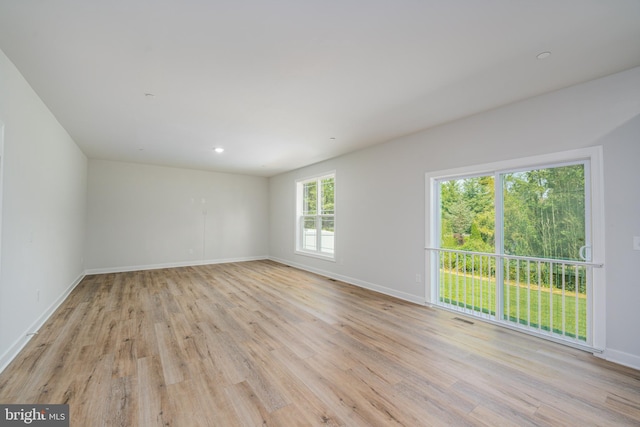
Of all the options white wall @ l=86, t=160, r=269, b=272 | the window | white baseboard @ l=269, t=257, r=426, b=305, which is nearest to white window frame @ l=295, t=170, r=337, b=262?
the window

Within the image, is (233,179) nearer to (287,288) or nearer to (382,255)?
(287,288)

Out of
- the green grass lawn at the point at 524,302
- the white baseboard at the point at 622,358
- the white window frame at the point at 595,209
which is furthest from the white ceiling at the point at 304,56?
the white baseboard at the point at 622,358

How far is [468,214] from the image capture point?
11.8 ft

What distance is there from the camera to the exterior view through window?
2.72 metres

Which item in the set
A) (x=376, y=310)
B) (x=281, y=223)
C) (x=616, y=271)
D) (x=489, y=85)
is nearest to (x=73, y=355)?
(x=376, y=310)

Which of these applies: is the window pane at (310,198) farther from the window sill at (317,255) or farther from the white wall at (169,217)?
the white wall at (169,217)

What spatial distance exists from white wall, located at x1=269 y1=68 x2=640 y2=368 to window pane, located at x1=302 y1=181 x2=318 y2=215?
0.37m

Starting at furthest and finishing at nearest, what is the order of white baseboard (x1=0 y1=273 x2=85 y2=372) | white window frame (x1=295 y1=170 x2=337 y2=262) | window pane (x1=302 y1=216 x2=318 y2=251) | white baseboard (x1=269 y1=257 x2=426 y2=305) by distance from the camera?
window pane (x1=302 y1=216 x2=318 y2=251)
white window frame (x1=295 y1=170 x2=337 y2=262)
white baseboard (x1=269 y1=257 x2=426 y2=305)
white baseboard (x1=0 y1=273 x2=85 y2=372)

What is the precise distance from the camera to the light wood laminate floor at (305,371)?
1.73 meters

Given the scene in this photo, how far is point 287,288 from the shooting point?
4801mm

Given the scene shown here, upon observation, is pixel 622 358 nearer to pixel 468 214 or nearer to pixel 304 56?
pixel 468 214

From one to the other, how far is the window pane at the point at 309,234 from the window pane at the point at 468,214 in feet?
10.8

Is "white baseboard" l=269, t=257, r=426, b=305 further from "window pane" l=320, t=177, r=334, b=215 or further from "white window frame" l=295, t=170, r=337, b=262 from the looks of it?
"window pane" l=320, t=177, r=334, b=215

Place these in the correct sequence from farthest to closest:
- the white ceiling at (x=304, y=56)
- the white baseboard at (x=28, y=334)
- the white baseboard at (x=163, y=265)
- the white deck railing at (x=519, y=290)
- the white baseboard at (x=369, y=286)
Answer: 1. the white baseboard at (x=163, y=265)
2. the white baseboard at (x=369, y=286)
3. the white deck railing at (x=519, y=290)
4. the white baseboard at (x=28, y=334)
5. the white ceiling at (x=304, y=56)
